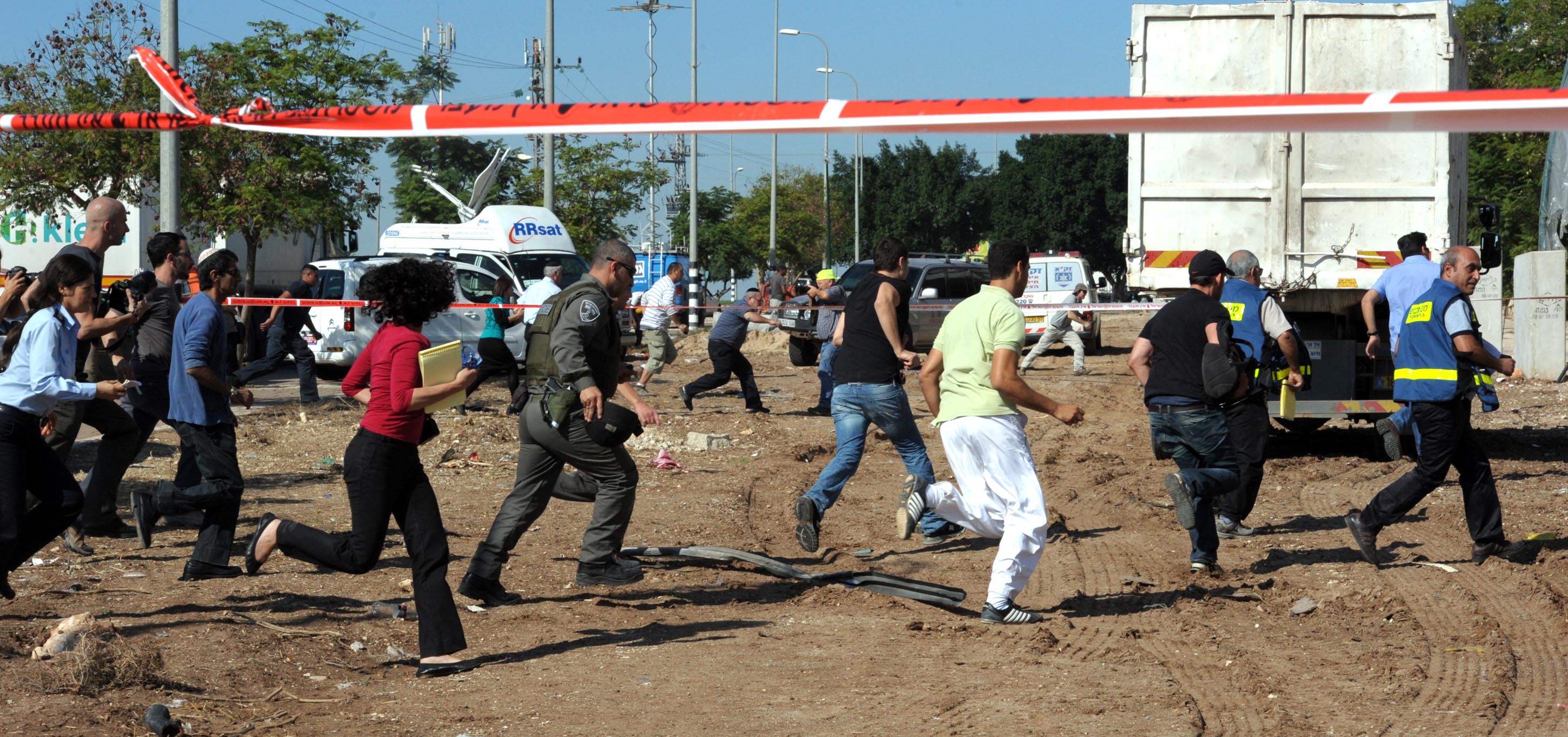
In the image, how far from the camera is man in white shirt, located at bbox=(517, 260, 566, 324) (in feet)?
53.3

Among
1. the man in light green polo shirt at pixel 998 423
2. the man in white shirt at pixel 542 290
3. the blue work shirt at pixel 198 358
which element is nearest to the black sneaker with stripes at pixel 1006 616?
the man in light green polo shirt at pixel 998 423

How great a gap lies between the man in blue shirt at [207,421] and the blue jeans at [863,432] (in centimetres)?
313

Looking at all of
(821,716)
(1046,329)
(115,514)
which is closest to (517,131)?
(821,716)

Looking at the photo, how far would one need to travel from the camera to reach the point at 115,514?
8383mm

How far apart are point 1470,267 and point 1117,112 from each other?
455cm

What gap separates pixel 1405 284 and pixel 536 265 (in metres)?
15.5

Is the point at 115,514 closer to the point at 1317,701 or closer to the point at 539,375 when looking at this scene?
the point at 539,375

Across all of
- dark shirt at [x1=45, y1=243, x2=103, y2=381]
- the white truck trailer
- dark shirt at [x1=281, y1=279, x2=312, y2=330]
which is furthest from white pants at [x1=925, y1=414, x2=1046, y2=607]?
dark shirt at [x1=281, y1=279, x2=312, y2=330]

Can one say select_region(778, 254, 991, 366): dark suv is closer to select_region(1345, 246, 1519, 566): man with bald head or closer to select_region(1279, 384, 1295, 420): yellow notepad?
select_region(1279, 384, 1295, 420): yellow notepad

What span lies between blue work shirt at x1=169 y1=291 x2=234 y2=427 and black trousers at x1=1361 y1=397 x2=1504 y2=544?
20.0 feet

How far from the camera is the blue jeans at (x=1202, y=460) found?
743 cm

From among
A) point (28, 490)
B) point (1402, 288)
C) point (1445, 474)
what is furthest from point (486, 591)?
point (1402, 288)

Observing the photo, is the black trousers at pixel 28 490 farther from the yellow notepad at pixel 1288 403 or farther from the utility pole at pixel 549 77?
the utility pole at pixel 549 77

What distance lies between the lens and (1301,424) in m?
14.0
